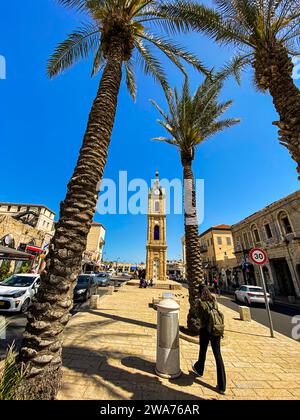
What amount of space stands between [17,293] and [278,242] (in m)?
24.1

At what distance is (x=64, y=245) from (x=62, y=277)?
48cm

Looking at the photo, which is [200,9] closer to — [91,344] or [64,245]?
[64,245]

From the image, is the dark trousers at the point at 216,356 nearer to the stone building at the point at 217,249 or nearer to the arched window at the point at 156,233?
the arched window at the point at 156,233

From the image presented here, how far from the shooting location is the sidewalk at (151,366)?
3254mm

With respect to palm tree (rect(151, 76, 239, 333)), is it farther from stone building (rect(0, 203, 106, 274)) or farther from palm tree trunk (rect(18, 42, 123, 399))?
stone building (rect(0, 203, 106, 274))

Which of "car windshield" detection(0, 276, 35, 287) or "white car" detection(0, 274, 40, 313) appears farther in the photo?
"car windshield" detection(0, 276, 35, 287)

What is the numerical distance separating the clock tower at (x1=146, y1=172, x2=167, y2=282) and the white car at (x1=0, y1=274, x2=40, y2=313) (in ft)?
82.1

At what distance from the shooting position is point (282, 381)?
12.5 feet

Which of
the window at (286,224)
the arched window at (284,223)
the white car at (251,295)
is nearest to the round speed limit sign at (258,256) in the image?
the white car at (251,295)

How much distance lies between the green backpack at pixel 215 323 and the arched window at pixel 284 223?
68.1 feet

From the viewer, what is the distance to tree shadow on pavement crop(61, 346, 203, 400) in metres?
3.13

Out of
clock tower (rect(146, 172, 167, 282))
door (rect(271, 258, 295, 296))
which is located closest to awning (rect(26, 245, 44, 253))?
clock tower (rect(146, 172, 167, 282))

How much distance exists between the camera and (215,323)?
12.1 ft

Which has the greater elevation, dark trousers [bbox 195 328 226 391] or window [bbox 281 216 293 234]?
window [bbox 281 216 293 234]
